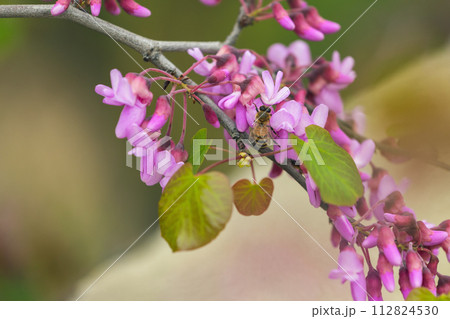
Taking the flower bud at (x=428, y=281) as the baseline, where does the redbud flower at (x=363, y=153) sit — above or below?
above

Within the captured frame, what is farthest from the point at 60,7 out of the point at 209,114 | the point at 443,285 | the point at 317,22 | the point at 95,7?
the point at 443,285

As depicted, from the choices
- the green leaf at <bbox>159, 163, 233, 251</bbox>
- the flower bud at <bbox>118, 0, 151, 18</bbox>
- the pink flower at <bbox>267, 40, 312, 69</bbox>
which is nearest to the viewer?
the green leaf at <bbox>159, 163, 233, 251</bbox>

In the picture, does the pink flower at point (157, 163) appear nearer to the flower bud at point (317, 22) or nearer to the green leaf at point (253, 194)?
the green leaf at point (253, 194)

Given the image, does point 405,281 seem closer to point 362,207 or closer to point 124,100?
point 362,207

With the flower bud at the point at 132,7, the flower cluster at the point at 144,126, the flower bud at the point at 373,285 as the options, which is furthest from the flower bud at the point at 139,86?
the flower bud at the point at 373,285

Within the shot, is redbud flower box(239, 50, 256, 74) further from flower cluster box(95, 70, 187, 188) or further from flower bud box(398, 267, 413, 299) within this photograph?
flower bud box(398, 267, 413, 299)

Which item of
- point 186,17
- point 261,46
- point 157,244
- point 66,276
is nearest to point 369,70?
point 261,46

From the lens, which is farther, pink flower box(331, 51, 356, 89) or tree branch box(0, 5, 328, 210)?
pink flower box(331, 51, 356, 89)

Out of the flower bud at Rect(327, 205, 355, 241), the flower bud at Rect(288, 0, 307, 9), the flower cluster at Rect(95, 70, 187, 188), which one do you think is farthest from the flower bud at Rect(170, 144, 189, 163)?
the flower bud at Rect(288, 0, 307, 9)
